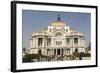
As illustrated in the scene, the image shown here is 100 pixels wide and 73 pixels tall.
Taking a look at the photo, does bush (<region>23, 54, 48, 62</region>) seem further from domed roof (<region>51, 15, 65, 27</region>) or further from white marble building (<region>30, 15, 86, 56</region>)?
domed roof (<region>51, 15, 65, 27</region>)

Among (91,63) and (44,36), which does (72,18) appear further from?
(91,63)

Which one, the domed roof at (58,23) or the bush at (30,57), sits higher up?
the domed roof at (58,23)

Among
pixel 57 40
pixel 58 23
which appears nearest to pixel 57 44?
pixel 57 40

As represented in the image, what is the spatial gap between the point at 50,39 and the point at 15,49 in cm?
29

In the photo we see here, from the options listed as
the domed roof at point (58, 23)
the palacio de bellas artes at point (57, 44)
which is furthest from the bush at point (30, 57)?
the domed roof at point (58, 23)

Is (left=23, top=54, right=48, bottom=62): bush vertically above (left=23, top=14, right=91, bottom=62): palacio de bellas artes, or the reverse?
(left=23, top=14, right=91, bottom=62): palacio de bellas artes

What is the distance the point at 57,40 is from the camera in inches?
64.6

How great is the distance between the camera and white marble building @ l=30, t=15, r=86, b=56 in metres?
1.59

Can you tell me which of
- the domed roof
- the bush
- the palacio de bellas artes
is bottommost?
the bush

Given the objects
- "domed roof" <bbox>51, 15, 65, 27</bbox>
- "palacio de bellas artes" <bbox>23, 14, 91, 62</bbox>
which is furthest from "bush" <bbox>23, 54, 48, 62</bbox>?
"domed roof" <bbox>51, 15, 65, 27</bbox>

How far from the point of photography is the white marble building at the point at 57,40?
5.23 ft

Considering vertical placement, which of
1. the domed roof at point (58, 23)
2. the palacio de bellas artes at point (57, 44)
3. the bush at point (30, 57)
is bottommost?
the bush at point (30, 57)

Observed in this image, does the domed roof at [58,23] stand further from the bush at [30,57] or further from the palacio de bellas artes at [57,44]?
the bush at [30,57]

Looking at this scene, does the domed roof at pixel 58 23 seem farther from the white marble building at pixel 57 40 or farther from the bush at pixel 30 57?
the bush at pixel 30 57
